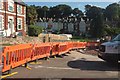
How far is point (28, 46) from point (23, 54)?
27.3 inches

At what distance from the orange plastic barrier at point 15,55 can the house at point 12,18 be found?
1836 centimetres

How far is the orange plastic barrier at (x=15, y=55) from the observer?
926cm

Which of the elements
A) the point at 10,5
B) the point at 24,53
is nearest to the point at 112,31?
the point at 10,5

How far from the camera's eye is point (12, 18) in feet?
115

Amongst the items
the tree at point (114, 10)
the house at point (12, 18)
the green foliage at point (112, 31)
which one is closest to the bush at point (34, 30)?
the house at point (12, 18)

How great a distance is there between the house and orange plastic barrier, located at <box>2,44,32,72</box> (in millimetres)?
18359

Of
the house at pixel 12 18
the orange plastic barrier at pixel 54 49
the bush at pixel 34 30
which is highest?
the house at pixel 12 18

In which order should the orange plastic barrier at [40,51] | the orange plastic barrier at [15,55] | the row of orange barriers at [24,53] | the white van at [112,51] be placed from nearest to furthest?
the orange plastic barrier at [15,55]
the row of orange barriers at [24,53]
the white van at [112,51]
the orange plastic barrier at [40,51]

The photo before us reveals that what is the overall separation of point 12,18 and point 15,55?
25336mm

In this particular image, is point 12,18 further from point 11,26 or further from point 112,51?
point 112,51

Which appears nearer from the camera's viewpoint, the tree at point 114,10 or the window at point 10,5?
the tree at point 114,10

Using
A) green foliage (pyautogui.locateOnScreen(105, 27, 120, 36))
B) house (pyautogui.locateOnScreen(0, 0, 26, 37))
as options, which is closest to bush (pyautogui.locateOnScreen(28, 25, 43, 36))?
house (pyautogui.locateOnScreen(0, 0, 26, 37))

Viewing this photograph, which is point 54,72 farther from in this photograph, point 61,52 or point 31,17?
point 31,17

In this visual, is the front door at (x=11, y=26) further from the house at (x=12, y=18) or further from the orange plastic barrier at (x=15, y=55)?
the orange plastic barrier at (x=15, y=55)
